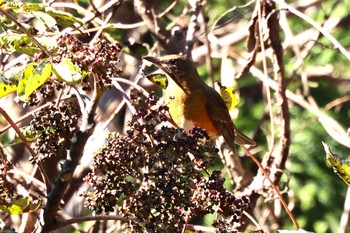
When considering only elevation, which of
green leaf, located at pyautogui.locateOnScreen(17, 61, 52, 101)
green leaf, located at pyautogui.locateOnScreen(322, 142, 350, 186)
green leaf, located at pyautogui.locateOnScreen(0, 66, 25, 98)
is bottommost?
green leaf, located at pyautogui.locateOnScreen(322, 142, 350, 186)

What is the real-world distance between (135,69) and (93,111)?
1508mm

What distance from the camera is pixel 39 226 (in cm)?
156

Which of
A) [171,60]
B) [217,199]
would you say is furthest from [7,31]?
[171,60]

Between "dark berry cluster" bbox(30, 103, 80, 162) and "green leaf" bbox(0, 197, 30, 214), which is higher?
"dark berry cluster" bbox(30, 103, 80, 162)

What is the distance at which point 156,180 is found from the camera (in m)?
1.33

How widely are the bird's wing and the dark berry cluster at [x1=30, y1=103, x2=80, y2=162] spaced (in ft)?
3.17

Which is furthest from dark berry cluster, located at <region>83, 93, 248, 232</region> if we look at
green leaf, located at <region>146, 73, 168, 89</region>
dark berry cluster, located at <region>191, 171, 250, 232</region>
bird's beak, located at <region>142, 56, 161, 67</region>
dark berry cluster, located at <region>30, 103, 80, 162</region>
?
bird's beak, located at <region>142, 56, 161, 67</region>

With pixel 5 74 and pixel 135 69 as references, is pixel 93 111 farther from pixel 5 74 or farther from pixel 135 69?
pixel 135 69

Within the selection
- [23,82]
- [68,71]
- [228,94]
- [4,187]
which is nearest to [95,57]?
[68,71]

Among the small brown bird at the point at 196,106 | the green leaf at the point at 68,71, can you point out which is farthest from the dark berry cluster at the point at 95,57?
the small brown bird at the point at 196,106

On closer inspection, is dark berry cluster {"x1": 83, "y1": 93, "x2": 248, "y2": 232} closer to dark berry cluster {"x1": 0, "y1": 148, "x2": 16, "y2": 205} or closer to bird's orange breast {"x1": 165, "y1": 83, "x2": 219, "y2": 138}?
dark berry cluster {"x1": 0, "y1": 148, "x2": 16, "y2": 205}

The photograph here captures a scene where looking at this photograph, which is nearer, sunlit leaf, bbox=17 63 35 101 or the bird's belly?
sunlit leaf, bbox=17 63 35 101

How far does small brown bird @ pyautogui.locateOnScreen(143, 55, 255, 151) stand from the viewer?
247cm

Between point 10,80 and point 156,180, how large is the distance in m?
0.43
